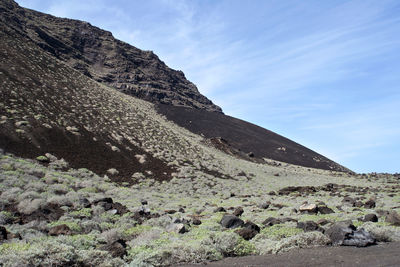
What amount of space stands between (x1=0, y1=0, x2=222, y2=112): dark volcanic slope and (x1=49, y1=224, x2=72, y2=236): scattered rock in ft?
240

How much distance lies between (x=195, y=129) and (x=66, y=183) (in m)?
47.8

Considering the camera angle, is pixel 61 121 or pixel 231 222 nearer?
pixel 231 222

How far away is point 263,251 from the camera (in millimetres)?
7188

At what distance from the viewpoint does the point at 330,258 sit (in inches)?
245

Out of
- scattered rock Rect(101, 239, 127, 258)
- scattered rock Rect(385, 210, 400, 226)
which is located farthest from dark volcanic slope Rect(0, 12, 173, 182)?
scattered rock Rect(385, 210, 400, 226)

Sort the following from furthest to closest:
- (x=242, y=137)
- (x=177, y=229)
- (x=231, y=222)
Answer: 1. (x=242, y=137)
2. (x=231, y=222)
3. (x=177, y=229)

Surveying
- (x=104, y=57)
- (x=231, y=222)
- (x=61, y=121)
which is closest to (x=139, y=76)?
(x=104, y=57)

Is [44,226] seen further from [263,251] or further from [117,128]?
[117,128]

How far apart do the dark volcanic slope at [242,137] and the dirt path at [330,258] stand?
5373cm

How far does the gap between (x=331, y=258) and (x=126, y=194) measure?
14843mm

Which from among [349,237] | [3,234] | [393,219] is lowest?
[3,234]

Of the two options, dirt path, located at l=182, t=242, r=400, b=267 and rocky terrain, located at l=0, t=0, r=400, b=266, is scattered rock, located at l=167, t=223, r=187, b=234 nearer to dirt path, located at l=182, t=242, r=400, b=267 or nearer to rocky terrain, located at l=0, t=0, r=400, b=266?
rocky terrain, located at l=0, t=0, r=400, b=266

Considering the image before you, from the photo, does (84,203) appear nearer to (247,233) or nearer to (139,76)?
(247,233)

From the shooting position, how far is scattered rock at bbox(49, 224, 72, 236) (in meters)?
8.24
